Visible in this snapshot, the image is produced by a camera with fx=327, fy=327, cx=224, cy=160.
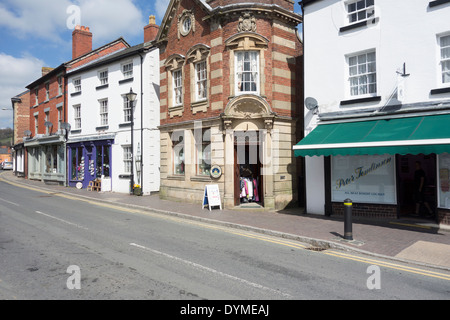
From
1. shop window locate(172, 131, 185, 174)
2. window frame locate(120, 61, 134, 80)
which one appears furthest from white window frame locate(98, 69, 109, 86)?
shop window locate(172, 131, 185, 174)

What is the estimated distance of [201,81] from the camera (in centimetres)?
1619

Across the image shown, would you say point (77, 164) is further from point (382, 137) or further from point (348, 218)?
point (382, 137)

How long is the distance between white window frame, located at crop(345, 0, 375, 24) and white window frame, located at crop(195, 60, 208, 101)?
667 cm

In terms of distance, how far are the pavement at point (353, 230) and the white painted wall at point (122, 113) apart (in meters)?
6.54

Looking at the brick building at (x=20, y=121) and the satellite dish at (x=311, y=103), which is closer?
the satellite dish at (x=311, y=103)

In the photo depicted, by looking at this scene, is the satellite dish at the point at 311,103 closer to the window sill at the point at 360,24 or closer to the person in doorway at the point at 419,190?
the window sill at the point at 360,24

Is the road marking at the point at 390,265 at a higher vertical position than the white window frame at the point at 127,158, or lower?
lower

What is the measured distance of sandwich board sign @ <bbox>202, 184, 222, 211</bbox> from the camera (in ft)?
47.0

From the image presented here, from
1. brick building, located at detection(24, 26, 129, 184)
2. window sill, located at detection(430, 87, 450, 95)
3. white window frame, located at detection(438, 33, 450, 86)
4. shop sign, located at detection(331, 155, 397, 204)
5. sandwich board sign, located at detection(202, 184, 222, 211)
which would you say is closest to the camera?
window sill, located at detection(430, 87, 450, 95)

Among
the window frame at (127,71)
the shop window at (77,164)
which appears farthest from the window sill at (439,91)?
the shop window at (77,164)

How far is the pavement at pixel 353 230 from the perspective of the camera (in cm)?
→ 780

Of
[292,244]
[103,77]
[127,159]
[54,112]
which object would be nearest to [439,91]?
[292,244]

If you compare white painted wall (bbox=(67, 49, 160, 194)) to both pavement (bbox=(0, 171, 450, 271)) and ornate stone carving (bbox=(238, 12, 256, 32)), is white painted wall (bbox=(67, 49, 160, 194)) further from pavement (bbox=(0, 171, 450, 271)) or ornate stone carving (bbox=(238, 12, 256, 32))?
ornate stone carving (bbox=(238, 12, 256, 32))
